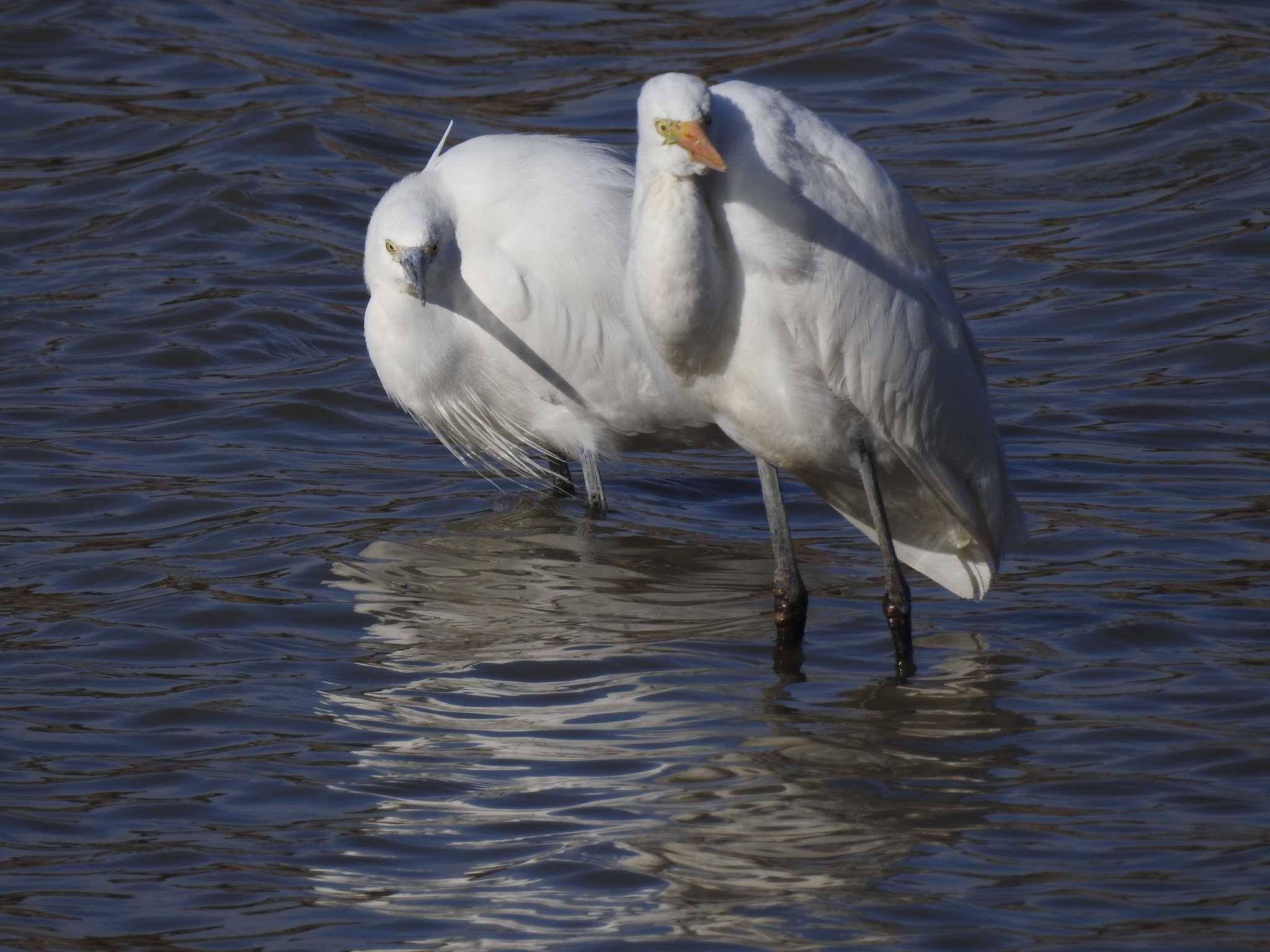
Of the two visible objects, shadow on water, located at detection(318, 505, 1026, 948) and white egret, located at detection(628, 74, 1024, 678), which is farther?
white egret, located at detection(628, 74, 1024, 678)

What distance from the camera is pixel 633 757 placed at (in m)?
5.51

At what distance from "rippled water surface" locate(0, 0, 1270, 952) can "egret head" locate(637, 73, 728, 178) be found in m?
1.71

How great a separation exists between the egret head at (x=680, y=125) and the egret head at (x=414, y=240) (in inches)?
94.2

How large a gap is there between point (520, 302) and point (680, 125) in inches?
107

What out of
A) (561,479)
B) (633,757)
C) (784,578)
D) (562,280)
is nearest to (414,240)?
(562,280)

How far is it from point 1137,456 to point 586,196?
267 centimetres

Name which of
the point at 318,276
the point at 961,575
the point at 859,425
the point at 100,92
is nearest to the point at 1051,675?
the point at 961,575

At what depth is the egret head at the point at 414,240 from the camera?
7535 mm

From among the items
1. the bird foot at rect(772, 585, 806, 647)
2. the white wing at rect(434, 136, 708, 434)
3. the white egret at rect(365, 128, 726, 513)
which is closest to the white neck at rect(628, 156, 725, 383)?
the bird foot at rect(772, 585, 806, 647)

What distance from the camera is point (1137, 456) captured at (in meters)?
8.30

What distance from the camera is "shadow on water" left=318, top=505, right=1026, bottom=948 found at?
468cm

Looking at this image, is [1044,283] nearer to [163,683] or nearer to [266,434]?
[266,434]

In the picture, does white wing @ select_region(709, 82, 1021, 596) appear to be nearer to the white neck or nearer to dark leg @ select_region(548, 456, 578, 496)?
the white neck

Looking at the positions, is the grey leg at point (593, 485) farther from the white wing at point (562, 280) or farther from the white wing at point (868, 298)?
the white wing at point (868, 298)
